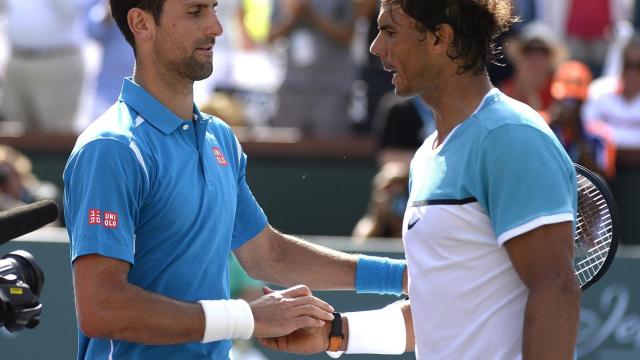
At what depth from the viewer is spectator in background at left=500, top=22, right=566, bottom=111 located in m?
9.12

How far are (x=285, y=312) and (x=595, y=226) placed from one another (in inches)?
38.1

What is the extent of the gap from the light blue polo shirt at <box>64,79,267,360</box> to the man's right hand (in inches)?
7.2

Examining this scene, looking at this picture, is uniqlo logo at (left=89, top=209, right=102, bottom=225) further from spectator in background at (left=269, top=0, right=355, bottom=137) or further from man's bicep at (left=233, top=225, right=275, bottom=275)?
spectator in background at (left=269, top=0, right=355, bottom=137)

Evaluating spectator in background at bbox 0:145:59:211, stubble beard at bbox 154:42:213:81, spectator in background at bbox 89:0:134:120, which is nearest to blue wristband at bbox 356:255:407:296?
stubble beard at bbox 154:42:213:81

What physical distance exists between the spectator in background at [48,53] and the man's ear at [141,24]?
6335 millimetres

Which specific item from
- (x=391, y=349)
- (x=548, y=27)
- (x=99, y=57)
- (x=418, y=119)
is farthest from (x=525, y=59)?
(x=391, y=349)

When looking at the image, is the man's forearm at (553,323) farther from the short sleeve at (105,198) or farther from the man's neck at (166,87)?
the man's neck at (166,87)

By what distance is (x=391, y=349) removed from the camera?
4.29 meters

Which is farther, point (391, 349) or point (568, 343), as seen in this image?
point (391, 349)

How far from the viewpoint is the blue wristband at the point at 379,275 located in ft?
14.2

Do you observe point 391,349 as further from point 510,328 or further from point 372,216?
point 372,216

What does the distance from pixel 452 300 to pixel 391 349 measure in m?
0.84

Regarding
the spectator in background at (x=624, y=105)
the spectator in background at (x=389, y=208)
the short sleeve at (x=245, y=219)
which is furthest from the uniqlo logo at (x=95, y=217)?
the spectator in background at (x=624, y=105)

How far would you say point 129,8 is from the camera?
3973mm
